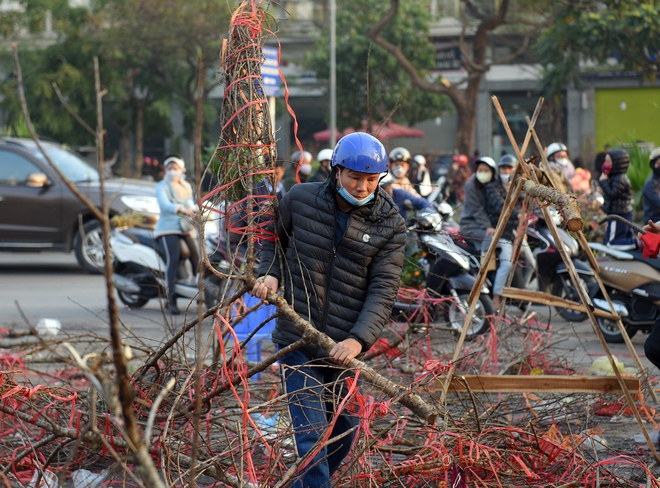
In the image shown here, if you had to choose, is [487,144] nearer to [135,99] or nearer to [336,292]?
[135,99]

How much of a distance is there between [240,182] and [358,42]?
1046 inches

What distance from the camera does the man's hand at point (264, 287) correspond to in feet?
11.9

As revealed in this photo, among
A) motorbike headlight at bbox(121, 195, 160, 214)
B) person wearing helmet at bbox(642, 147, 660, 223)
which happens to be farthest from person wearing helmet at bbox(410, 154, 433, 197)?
motorbike headlight at bbox(121, 195, 160, 214)

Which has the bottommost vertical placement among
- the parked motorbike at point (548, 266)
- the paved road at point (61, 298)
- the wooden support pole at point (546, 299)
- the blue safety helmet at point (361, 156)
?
A: the paved road at point (61, 298)

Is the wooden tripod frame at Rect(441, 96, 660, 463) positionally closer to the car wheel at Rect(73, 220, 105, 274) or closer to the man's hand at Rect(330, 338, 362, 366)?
the man's hand at Rect(330, 338, 362, 366)

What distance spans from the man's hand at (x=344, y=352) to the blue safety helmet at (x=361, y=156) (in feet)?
2.32

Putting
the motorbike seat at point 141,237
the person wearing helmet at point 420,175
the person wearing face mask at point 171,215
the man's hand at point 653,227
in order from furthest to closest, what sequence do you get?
1. the person wearing helmet at point 420,175
2. the motorbike seat at point 141,237
3. the person wearing face mask at point 171,215
4. the man's hand at point 653,227

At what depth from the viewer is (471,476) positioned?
147 inches

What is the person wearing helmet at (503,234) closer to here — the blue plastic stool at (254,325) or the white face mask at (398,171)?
the white face mask at (398,171)

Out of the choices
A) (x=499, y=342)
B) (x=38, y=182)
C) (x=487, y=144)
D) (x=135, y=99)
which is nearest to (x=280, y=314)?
(x=499, y=342)

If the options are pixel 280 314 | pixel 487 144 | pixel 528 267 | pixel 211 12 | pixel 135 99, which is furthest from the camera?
pixel 487 144

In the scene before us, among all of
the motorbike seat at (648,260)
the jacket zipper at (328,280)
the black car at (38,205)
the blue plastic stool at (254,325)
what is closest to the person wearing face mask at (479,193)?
the motorbike seat at (648,260)

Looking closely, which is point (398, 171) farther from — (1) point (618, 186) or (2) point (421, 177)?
(2) point (421, 177)

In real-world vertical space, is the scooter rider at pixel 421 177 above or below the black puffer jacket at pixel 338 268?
below
